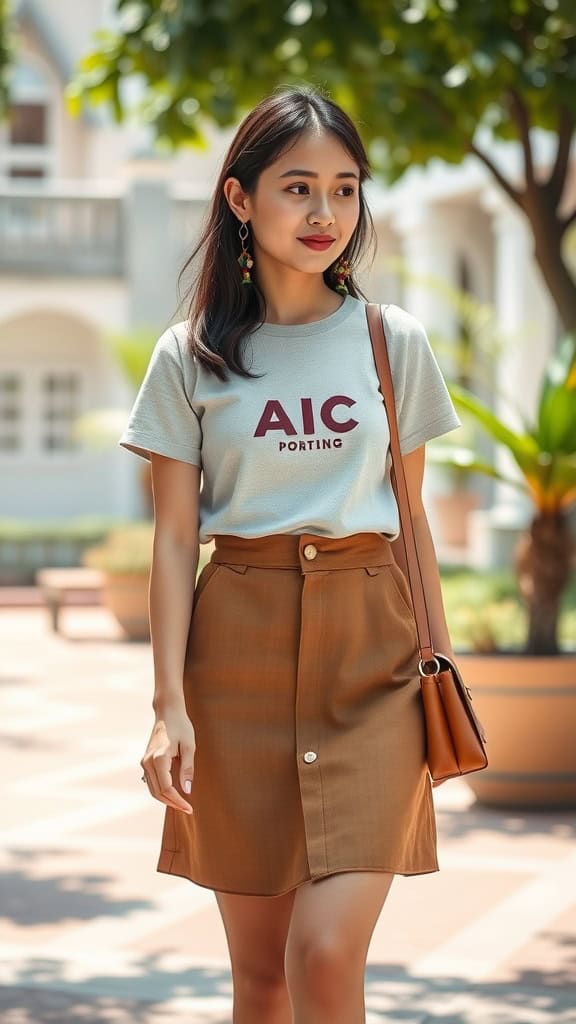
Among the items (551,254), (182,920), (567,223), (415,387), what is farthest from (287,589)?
(567,223)

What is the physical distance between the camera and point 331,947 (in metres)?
2.79

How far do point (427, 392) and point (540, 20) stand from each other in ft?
18.1

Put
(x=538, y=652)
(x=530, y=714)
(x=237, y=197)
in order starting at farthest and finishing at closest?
1. (x=538, y=652)
2. (x=530, y=714)
3. (x=237, y=197)

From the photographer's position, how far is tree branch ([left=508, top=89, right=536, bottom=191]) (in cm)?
842

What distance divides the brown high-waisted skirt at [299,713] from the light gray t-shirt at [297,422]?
0.19 feet

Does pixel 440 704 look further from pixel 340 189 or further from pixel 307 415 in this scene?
pixel 340 189

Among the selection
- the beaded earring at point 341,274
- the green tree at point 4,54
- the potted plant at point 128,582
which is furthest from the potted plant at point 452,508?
the beaded earring at point 341,274

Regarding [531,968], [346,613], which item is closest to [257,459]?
[346,613]

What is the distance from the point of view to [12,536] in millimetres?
20688

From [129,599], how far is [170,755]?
1223 cm

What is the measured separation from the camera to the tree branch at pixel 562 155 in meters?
8.45

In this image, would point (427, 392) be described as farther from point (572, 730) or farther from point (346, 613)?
point (572, 730)

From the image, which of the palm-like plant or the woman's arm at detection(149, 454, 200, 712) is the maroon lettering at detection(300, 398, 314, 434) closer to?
the woman's arm at detection(149, 454, 200, 712)

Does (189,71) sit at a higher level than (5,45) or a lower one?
lower
